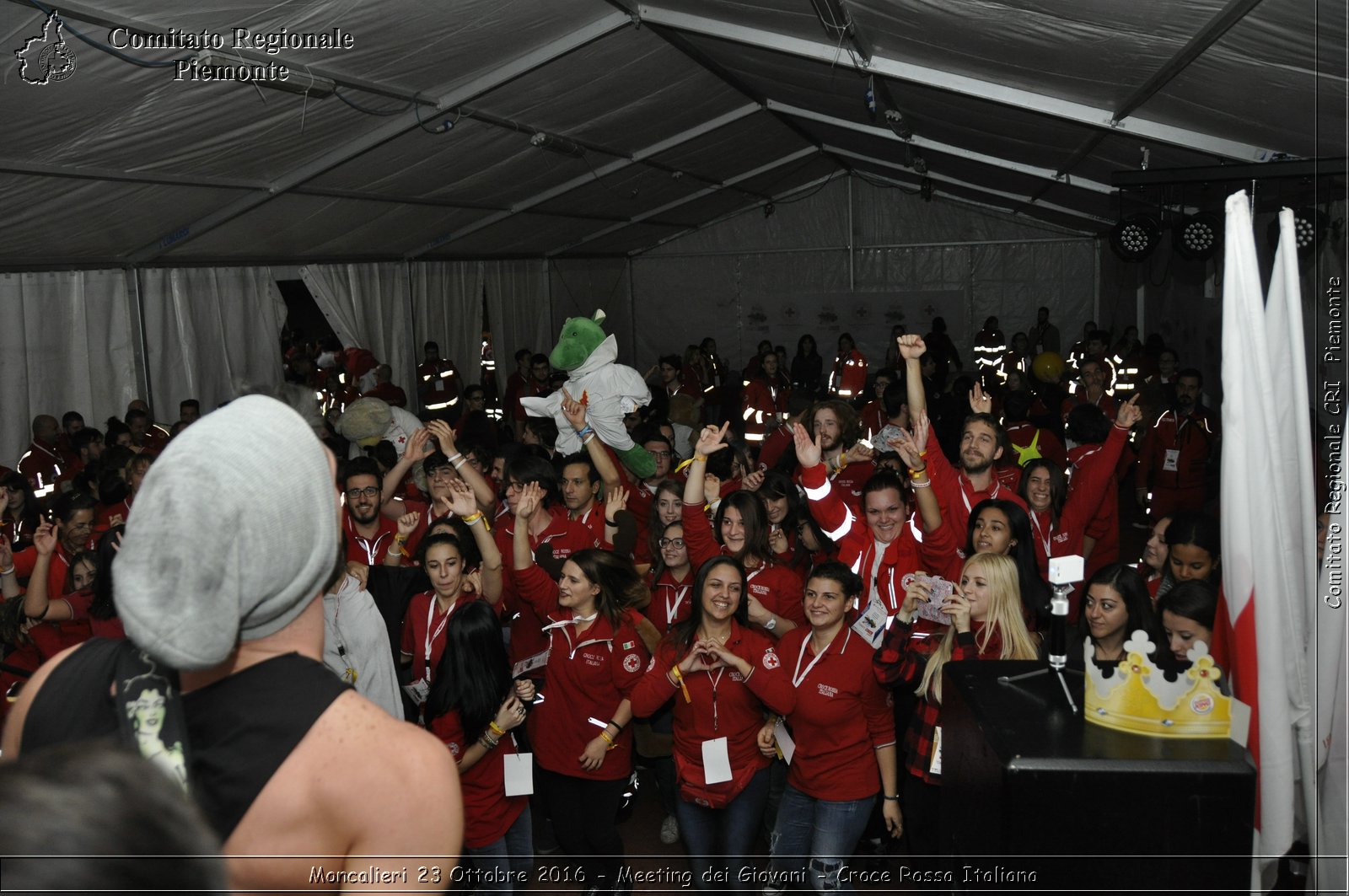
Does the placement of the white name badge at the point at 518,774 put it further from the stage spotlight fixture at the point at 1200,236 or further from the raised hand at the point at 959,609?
the stage spotlight fixture at the point at 1200,236

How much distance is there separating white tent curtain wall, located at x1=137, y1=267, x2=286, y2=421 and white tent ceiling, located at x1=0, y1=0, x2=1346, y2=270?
31 centimetres

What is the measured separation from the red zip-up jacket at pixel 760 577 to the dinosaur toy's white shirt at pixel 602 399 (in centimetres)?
131

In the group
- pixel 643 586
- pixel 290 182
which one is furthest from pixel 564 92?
pixel 643 586

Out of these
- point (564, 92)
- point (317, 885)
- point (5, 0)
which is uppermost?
point (564, 92)

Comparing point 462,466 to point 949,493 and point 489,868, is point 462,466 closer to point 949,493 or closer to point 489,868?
point 489,868

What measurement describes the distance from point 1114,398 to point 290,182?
777 cm

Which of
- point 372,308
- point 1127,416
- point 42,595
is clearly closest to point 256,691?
point 42,595

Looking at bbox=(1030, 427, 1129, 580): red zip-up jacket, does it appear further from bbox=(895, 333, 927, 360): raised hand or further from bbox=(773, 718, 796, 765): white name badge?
bbox=(773, 718, 796, 765): white name badge

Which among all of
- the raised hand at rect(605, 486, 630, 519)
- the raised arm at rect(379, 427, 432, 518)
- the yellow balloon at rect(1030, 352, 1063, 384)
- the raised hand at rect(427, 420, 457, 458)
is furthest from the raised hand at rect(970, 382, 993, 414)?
the yellow balloon at rect(1030, 352, 1063, 384)

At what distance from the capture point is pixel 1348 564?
5.58 feet

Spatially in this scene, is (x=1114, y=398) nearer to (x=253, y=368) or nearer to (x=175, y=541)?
(x=253, y=368)

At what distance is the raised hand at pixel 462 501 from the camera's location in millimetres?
3863

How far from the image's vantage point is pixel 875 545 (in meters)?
4.46

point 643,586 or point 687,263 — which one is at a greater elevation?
Result: point 687,263
